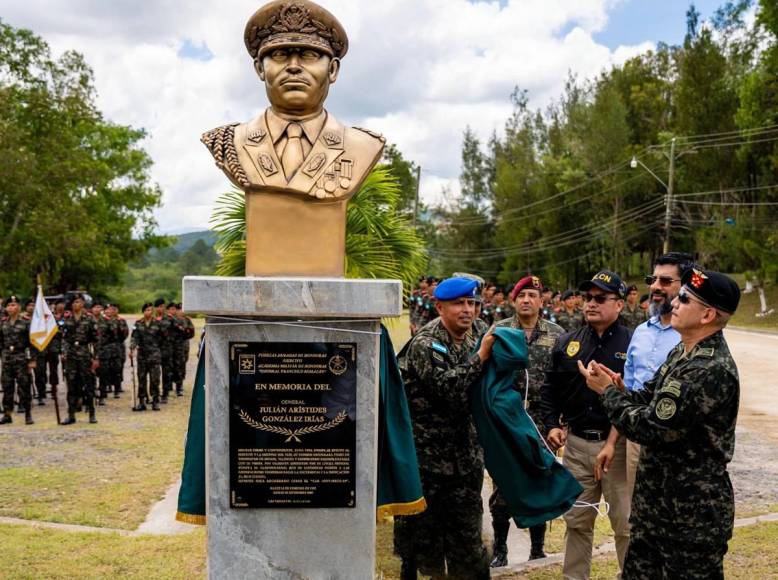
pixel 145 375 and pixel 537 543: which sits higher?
pixel 145 375

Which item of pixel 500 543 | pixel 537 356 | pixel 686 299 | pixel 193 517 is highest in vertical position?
pixel 686 299

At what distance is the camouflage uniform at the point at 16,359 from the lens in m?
10.7

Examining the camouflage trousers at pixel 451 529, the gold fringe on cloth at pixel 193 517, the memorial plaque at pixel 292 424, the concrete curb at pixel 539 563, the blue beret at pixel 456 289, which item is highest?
the blue beret at pixel 456 289

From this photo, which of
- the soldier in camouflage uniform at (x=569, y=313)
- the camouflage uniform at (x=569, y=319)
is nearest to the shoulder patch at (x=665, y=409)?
the camouflage uniform at (x=569, y=319)

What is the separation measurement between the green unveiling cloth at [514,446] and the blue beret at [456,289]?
1.31 ft

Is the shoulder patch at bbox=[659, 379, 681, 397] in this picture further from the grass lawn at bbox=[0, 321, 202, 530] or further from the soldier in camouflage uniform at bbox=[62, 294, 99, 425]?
the soldier in camouflage uniform at bbox=[62, 294, 99, 425]

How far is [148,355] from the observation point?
39.9ft

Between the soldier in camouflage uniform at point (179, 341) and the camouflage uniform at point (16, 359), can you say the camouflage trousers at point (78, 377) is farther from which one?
the soldier in camouflage uniform at point (179, 341)

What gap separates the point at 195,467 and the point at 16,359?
8720mm

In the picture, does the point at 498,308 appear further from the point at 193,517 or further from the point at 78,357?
the point at 193,517

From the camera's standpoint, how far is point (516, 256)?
4484cm

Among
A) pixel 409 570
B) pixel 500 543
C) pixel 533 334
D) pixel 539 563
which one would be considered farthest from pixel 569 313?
pixel 409 570

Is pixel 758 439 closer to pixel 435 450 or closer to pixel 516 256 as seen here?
pixel 435 450

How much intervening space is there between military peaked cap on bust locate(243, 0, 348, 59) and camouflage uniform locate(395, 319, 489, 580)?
166 centimetres
